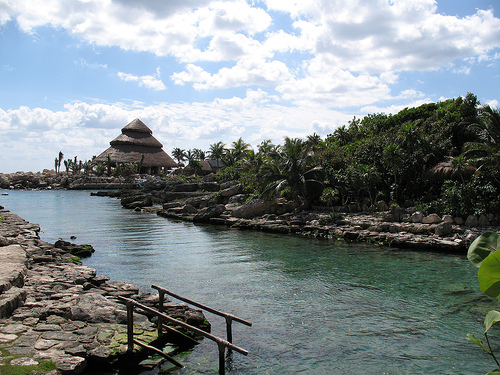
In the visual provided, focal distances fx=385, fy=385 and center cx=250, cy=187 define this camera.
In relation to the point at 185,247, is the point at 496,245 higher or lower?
higher

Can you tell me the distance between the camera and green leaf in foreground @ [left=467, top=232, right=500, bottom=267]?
7.22 ft

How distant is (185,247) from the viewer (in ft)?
61.5

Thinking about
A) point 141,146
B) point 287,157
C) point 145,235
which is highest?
point 141,146

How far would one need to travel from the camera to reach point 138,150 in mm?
75312

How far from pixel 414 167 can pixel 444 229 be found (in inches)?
250

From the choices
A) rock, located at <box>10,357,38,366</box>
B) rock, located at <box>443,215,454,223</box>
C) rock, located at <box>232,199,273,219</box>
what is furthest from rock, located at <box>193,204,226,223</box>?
rock, located at <box>10,357,38,366</box>

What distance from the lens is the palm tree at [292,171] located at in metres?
25.0

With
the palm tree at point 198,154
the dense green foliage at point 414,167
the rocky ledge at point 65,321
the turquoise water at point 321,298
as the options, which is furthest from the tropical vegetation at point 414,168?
the palm tree at point 198,154

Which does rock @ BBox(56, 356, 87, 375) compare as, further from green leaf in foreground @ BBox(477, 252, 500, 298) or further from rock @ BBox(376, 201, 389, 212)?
rock @ BBox(376, 201, 389, 212)

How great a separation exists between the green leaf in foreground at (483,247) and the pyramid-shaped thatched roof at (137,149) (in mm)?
72626

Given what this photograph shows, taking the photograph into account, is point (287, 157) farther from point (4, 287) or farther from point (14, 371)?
point (14, 371)

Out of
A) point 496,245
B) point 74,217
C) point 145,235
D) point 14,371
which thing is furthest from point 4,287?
point 74,217

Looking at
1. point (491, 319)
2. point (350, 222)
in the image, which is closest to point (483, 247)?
point (491, 319)

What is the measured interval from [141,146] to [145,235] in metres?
56.5
